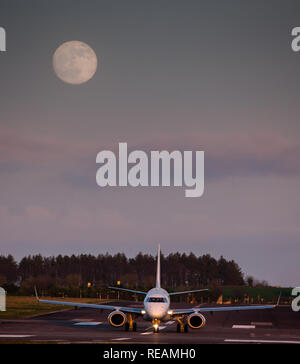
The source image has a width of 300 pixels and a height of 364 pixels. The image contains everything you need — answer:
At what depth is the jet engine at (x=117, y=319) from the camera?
43.0 m

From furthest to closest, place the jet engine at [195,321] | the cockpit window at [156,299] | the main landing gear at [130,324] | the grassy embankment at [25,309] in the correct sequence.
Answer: the grassy embankment at [25,309], the main landing gear at [130,324], the jet engine at [195,321], the cockpit window at [156,299]

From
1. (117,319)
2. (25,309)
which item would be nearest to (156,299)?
(117,319)

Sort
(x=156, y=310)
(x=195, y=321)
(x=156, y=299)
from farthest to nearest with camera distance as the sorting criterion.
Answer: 1. (x=195, y=321)
2. (x=156, y=299)
3. (x=156, y=310)

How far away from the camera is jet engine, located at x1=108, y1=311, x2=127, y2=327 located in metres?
43.0

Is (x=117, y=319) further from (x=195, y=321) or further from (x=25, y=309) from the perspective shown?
(x=25, y=309)

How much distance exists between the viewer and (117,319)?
43.2 m

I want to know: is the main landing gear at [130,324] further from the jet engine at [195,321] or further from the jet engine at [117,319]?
the jet engine at [195,321]

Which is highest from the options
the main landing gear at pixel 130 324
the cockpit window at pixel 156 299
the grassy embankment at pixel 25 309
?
the cockpit window at pixel 156 299

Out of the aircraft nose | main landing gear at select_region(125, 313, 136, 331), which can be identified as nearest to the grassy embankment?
main landing gear at select_region(125, 313, 136, 331)

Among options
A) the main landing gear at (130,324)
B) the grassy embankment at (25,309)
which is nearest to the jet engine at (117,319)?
the main landing gear at (130,324)
